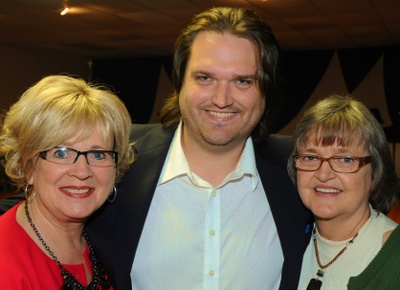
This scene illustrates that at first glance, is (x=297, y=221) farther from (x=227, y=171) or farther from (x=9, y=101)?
(x=9, y=101)

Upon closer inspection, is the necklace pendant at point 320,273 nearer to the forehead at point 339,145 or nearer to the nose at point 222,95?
the forehead at point 339,145

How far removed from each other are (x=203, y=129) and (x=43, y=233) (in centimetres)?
79

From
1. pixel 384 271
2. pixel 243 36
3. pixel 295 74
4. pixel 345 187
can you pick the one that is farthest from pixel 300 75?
pixel 384 271

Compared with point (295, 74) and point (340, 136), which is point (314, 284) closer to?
point (340, 136)

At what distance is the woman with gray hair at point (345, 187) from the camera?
6.48ft

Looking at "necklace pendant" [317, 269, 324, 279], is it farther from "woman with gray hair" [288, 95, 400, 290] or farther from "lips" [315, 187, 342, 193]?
"lips" [315, 187, 342, 193]

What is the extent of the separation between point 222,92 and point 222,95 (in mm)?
18

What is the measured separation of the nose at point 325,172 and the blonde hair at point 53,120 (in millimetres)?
807

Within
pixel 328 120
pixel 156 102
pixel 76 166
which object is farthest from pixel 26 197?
pixel 156 102

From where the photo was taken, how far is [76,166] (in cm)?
183

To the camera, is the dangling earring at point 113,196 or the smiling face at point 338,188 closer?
the smiling face at point 338,188

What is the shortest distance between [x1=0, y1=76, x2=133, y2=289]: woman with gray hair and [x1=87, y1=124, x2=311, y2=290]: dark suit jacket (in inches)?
5.0

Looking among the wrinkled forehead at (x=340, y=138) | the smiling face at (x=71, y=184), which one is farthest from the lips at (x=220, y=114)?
the smiling face at (x=71, y=184)

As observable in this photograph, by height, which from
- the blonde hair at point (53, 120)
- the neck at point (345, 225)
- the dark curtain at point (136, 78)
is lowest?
the dark curtain at point (136, 78)
